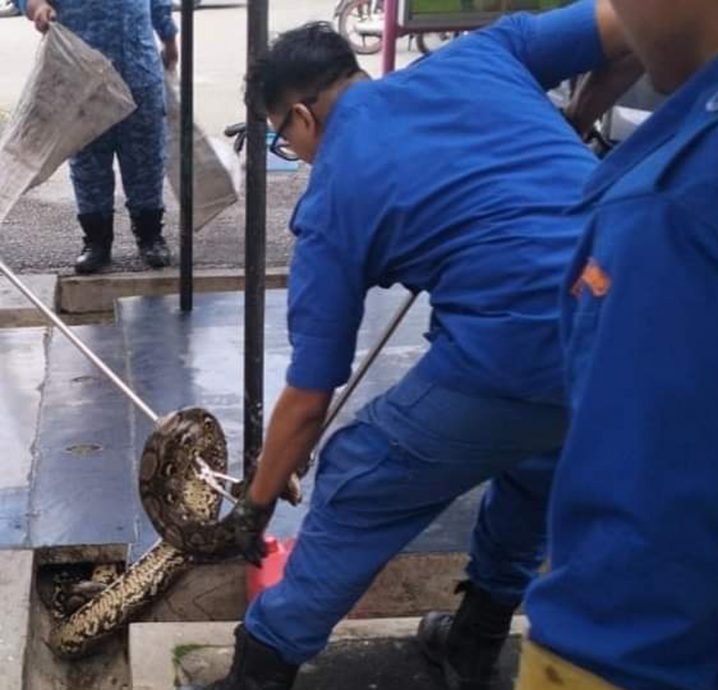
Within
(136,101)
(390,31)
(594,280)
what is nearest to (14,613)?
(390,31)

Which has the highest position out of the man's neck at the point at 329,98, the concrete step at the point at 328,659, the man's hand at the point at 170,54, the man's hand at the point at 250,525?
the man's neck at the point at 329,98

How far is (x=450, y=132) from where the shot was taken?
111 inches

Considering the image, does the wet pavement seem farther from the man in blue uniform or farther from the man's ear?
the man in blue uniform

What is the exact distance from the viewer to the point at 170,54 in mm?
6832

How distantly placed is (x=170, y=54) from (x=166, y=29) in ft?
0.40

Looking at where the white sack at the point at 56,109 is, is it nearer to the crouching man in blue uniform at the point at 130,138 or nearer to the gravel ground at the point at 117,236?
the crouching man in blue uniform at the point at 130,138

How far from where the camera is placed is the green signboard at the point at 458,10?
5.15 m

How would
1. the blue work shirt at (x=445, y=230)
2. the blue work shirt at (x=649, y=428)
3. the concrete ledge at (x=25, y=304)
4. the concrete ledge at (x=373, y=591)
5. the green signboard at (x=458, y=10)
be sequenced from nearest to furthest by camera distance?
the blue work shirt at (x=649, y=428) → the blue work shirt at (x=445, y=230) → the concrete ledge at (x=373, y=591) → the green signboard at (x=458, y=10) → the concrete ledge at (x=25, y=304)

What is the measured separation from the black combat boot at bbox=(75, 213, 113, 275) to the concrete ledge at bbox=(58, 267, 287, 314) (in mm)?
61

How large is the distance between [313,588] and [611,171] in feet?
5.56

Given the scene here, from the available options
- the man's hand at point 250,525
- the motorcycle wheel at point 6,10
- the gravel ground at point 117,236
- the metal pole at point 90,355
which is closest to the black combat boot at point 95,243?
the gravel ground at point 117,236

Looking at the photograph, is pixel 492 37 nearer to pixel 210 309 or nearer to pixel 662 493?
pixel 662 493

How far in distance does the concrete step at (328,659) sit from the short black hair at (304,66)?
4.28 feet

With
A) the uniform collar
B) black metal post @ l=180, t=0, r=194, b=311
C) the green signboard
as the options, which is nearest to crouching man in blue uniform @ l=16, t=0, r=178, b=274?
black metal post @ l=180, t=0, r=194, b=311
